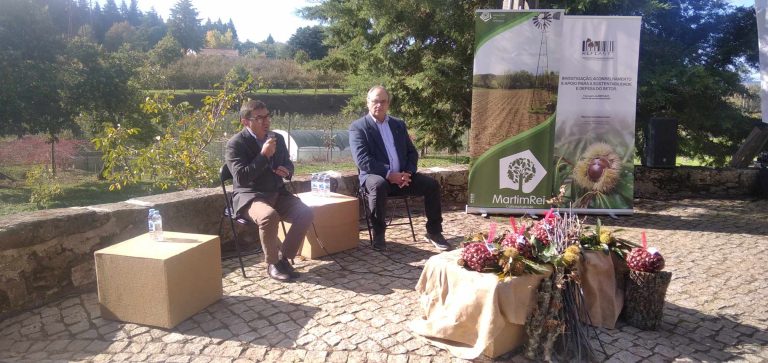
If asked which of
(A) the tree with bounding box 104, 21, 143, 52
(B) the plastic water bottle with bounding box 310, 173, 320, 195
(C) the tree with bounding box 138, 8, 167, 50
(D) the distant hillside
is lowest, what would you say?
(B) the plastic water bottle with bounding box 310, 173, 320, 195

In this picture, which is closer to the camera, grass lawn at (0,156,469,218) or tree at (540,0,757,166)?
tree at (540,0,757,166)

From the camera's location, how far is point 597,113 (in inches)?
233

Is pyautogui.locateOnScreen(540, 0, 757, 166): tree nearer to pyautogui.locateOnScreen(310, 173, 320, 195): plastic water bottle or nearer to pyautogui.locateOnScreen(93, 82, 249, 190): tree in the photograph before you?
pyautogui.locateOnScreen(310, 173, 320, 195): plastic water bottle

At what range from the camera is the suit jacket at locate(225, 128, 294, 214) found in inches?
159

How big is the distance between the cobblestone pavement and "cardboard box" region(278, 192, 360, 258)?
15 cm

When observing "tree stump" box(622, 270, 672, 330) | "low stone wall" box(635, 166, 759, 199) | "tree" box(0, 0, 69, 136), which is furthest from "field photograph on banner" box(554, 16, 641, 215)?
"tree" box(0, 0, 69, 136)

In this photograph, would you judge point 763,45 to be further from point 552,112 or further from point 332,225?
point 332,225

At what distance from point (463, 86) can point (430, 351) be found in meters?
6.08

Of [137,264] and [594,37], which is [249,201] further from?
[594,37]

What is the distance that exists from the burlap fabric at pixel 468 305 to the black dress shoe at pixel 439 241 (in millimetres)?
1736

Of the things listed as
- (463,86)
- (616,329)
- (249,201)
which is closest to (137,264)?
(249,201)

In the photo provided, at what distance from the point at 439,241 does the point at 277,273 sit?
1.57 metres

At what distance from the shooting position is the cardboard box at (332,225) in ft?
15.0

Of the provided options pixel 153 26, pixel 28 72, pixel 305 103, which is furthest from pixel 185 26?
pixel 28 72
